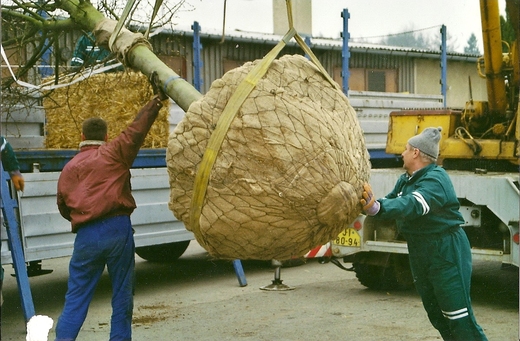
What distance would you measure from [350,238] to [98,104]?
3.28 meters

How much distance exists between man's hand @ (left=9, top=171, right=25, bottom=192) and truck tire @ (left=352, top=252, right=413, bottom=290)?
12.5 feet

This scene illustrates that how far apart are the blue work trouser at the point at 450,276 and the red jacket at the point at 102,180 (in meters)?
2.14

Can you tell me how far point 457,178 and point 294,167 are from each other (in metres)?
4.38

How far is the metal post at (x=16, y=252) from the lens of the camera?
6.44 metres

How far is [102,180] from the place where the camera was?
532 cm

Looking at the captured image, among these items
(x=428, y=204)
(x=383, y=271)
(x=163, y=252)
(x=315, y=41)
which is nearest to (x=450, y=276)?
(x=428, y=204)

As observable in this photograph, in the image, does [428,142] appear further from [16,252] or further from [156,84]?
[16,252]

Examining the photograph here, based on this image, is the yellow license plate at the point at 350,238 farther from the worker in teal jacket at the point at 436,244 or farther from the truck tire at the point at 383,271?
the worker in teal jacket at the point at 436,244

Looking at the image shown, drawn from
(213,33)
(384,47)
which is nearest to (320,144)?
(213,33)

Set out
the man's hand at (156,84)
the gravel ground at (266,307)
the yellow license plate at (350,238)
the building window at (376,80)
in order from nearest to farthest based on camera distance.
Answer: the man's hand at (156,84) < the gravel ground at (266,307) < the yellow license plate at (350,238) < the building window at (376,80)

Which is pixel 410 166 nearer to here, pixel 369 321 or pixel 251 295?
pixel 369 321

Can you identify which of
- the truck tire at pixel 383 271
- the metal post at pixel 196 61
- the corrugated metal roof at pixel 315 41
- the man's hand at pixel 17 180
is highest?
the corrugated metal roof at pixel 315 41

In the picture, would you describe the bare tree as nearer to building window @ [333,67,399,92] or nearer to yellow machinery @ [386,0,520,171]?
yellow machinery @ [386,0,520,171]

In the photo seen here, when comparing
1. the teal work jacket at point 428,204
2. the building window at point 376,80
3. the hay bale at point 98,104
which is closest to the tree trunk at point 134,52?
the teal work jacket at point 428,204
